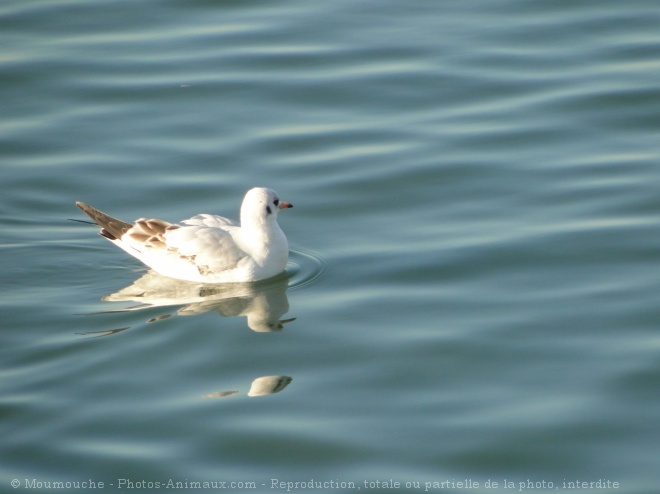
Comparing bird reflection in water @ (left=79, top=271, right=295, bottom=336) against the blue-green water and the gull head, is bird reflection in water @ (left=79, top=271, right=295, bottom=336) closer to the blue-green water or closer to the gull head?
the blue-green water

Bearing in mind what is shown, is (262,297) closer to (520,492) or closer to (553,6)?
(520,492)

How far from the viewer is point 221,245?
1120 centimetres

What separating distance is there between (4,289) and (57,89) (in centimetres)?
520

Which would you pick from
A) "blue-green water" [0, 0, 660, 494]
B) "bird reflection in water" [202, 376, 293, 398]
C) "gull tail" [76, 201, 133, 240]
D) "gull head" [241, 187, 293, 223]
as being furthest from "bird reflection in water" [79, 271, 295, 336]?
"bird reflection in water" [202, 376, 293, 398]

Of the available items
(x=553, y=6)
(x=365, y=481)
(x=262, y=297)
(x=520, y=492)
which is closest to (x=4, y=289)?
(x=262, y=297)

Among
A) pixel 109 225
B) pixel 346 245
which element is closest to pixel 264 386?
pixel 346 245

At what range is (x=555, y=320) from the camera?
33.4 feet

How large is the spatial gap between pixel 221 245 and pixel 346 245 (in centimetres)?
129

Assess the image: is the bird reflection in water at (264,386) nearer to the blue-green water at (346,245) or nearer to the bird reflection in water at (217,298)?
the blue-green water at (346,245)

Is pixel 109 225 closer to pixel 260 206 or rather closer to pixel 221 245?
pixel 221 245

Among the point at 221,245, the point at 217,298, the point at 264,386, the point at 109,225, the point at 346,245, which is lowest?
the point at 264,386

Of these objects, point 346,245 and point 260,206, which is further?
point 346,245

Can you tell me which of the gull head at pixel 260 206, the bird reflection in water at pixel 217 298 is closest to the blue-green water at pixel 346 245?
the bird reflection in water at pixel 217 298

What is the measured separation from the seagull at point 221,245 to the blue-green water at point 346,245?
0.22m
